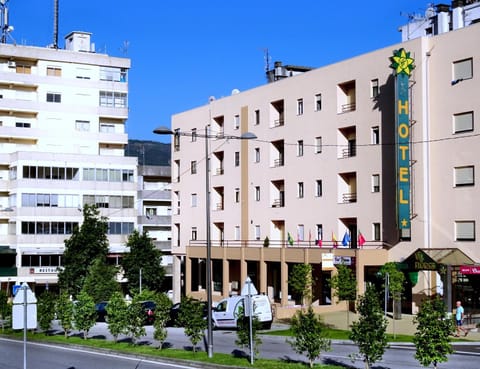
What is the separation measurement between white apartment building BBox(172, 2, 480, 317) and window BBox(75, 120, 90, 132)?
37.9 ft

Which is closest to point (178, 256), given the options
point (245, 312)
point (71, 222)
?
point (71, 222)

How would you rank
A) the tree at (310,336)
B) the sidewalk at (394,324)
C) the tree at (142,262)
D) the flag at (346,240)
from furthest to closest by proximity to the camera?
the tree at (142,262)
the flag at (346,240)
the sidewalk at (394,324)
the tree at (310,336)

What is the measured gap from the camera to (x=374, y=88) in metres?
46.8

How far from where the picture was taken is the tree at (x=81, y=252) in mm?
63125

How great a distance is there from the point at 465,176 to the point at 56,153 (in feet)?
134

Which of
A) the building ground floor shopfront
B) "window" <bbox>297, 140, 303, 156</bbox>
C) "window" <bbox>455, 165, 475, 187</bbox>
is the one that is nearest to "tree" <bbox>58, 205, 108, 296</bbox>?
the building ground floor shopfront

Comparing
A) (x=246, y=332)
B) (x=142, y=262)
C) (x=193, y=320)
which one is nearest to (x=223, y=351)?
(x=193, y=320)

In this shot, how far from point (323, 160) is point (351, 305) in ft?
32.1

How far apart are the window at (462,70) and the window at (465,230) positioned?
7208 mm

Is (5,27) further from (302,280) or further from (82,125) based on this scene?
(302,280)

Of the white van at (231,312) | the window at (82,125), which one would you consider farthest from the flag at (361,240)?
the window at (82,125)

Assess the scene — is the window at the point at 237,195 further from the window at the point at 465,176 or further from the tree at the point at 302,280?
the window at the point at 465,176

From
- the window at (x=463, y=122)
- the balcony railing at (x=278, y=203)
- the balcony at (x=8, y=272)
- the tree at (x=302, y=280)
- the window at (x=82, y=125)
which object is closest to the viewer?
the window at (x=463, y=122)

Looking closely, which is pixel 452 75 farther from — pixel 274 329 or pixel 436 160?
pixel 274 329
